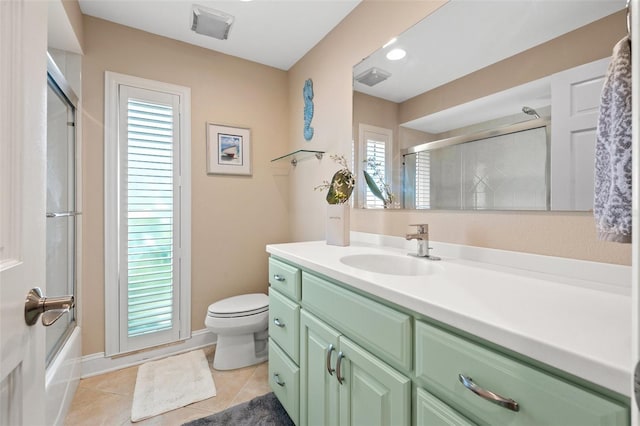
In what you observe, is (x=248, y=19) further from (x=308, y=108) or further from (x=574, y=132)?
(x=574, y=132)

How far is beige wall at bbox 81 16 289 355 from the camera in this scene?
1930 millimetres

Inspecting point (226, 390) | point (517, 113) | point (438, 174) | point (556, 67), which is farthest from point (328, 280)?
point (226, 390)

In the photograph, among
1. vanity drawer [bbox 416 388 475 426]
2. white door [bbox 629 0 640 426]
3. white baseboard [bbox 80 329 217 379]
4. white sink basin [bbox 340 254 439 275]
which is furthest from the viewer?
white baseboard [bbox 80 329 217 379]

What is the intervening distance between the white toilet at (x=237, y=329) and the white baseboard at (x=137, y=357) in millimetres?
289

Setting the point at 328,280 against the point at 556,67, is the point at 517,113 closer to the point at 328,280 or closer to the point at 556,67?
the point at 556,67

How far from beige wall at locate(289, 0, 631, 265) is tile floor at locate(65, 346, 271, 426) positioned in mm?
1084

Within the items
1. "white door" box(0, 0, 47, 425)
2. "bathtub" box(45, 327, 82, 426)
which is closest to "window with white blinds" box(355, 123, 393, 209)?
"white door" box(0, 0, 47, 425)

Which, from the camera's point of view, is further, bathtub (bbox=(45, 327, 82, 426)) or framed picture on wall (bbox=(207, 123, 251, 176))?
framed picture on wall (bbox=(207, 123, 251, 176))

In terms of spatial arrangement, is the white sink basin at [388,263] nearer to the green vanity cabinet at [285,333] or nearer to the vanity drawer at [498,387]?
the green vanity cabinet at [285,333]

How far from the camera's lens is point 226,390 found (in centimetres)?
177

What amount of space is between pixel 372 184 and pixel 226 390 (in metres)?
1.56

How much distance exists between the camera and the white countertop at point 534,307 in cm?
47

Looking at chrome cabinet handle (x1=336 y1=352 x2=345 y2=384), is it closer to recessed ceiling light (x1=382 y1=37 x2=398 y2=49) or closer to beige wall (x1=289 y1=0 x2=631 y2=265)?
beige wall (x1=289 y1=0 x2=631 y2=265)

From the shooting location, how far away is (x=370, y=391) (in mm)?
899
